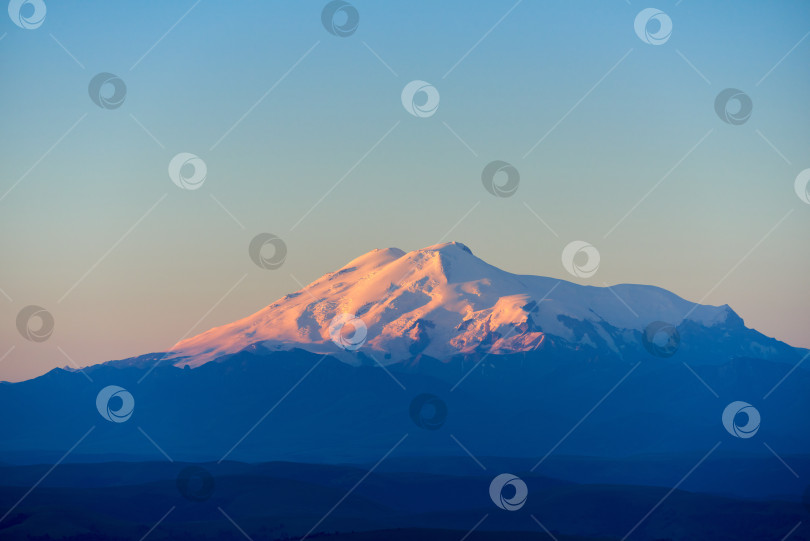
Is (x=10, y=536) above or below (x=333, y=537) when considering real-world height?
above

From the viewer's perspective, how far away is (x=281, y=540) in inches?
7707

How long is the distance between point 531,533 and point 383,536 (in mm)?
23517

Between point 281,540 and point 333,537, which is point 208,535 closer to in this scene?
point 281,540

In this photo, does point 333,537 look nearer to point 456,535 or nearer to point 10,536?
point 456,535

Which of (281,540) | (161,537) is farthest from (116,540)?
(281,540)

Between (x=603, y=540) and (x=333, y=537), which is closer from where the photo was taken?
(x=333, y=537)

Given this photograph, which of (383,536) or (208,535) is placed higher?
(208,535)

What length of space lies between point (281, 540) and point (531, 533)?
3738 cm

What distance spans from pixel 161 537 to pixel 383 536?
41.1 m

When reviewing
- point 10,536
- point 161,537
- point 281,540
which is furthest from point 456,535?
point 10,536

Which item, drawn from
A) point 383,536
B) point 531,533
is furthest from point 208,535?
point 531,533

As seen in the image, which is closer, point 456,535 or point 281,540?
point 456,535

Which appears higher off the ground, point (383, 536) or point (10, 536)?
point (10, 536)

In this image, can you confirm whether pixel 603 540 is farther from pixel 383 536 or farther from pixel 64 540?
pixel 64 540
